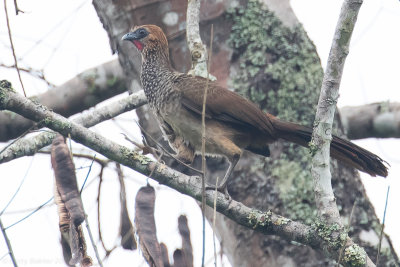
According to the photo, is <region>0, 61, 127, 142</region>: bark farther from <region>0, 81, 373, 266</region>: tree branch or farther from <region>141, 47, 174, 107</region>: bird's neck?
<region>0, 81, 373, 266</region>: tree branch

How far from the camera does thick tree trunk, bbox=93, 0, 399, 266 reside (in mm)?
4254

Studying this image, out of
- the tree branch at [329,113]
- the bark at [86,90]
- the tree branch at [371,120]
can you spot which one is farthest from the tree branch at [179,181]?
the bark at [86,90]

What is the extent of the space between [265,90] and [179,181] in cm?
169

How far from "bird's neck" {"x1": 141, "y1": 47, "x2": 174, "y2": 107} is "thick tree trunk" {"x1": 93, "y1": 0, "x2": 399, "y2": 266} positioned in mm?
236

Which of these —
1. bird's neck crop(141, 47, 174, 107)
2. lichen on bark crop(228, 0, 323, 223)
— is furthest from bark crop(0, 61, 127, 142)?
lichen on bark crop(228, 0, 323, 223)

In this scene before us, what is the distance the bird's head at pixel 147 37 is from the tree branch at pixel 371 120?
1892mm

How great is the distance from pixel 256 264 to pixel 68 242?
6.63 feet

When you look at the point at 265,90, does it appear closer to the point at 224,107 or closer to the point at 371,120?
the point at 224,107

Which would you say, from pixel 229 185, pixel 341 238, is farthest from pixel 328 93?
pixel 229 185

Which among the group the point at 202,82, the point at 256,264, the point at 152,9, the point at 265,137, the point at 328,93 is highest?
the point at 152,9

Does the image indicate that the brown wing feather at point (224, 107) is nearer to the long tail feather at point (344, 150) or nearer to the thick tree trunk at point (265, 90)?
the long tail feather at point (344, 150)

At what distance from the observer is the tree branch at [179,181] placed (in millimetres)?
2914

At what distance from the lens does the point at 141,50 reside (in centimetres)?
483

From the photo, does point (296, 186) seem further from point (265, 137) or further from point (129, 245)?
point (129, 245)
